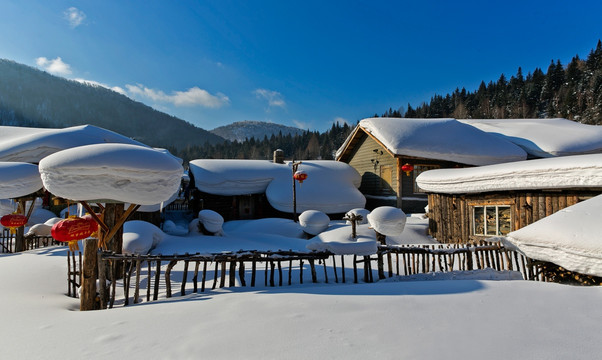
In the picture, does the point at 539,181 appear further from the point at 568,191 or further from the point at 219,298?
the point at 219,298

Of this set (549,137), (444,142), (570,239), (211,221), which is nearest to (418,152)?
(444,142)

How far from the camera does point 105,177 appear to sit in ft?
16.9

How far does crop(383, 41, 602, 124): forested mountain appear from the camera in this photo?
48.8 meters

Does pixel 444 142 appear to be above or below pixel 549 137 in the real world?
below

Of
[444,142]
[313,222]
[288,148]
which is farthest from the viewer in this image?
[288,148]

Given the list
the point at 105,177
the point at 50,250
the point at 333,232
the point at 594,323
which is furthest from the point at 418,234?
the point at 50,250

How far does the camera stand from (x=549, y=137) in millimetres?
18078

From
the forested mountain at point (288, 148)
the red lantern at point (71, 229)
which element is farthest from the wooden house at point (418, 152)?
the forested mountain at point (288, 148)

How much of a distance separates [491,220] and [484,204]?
608mm

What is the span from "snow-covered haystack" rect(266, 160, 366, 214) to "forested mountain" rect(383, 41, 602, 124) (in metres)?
42.2

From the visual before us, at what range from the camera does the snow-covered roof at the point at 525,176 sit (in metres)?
7.49

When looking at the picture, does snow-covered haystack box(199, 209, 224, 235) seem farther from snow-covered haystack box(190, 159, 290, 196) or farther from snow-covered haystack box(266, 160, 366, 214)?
snow-covered haystack box(266, 160, 366, 214)

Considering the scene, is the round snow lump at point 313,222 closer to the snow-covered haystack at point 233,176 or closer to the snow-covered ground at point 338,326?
the snow-covered haystack at point 233,176

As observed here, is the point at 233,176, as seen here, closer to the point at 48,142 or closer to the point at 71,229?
the point at 48,142
